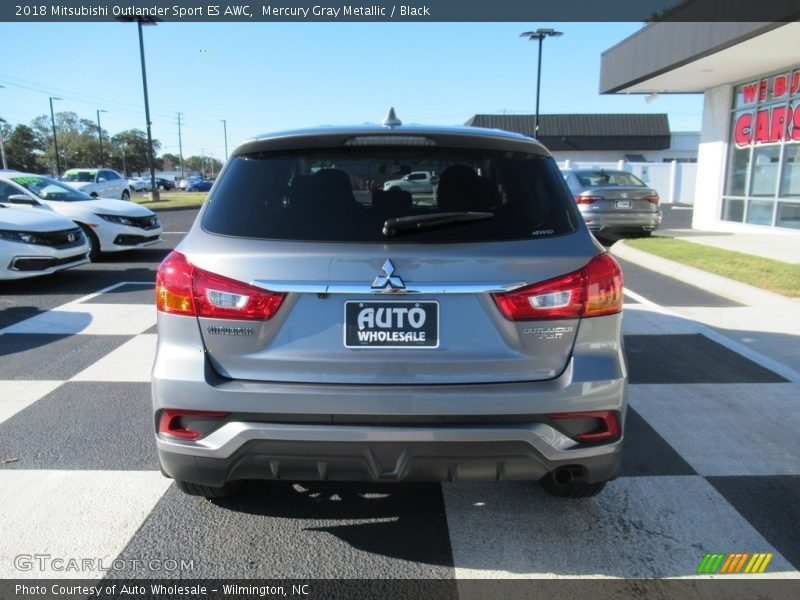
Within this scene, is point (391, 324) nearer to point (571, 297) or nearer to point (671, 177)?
point (571, 297)

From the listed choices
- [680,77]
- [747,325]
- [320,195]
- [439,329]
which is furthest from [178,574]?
[680,77]

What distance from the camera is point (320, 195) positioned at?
2531mm

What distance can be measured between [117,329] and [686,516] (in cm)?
543

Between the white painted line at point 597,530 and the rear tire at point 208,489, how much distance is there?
103 cm

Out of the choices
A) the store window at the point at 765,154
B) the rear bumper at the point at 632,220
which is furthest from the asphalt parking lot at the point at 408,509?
the store window at the point at 765,154

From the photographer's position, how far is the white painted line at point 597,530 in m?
2.53

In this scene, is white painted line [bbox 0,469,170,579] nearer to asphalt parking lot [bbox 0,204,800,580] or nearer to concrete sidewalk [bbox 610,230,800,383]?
asphalt parking lot [bbox 0,204,800,580]

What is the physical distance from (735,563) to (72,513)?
9.71 feet

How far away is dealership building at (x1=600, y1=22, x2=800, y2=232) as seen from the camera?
12.5m

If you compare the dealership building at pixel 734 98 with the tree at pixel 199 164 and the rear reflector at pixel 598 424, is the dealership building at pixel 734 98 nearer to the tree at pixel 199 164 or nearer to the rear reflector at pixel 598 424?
the rear reflector at pixel 598 424

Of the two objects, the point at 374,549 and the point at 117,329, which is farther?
the point at 117,329

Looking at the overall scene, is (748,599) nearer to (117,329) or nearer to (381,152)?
(381,152)

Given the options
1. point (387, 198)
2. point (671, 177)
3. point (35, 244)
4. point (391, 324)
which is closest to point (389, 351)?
point (391, 324)

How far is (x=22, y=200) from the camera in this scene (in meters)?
9.58
